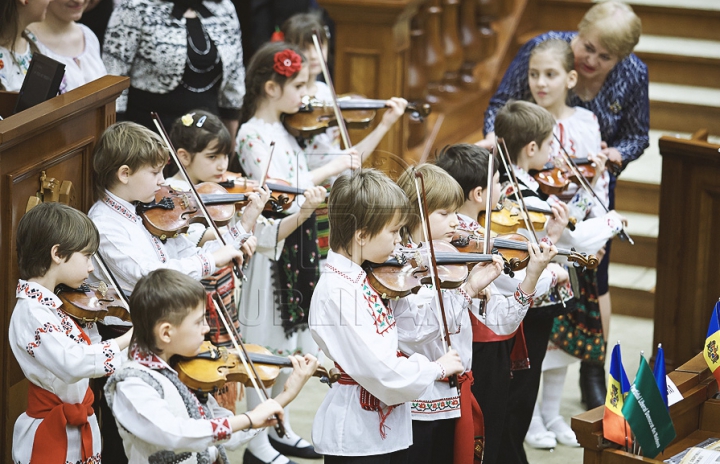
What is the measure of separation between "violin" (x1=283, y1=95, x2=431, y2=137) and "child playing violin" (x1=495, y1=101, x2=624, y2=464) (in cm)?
59

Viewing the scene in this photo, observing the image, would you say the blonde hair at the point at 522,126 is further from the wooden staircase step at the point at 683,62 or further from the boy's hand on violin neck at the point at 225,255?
the wooden staircase step at the point at 683,62

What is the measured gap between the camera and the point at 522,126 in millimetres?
3125

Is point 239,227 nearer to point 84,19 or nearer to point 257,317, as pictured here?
point 257,317

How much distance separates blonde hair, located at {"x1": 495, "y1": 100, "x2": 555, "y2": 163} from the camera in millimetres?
3127

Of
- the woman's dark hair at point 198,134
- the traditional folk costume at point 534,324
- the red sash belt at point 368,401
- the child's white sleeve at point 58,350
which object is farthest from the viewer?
the traditional folk costume at point 534,324

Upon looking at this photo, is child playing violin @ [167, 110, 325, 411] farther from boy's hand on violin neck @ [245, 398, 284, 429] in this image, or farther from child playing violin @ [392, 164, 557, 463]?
boy's hand on violin neck @ [245, 398, 284, 429]

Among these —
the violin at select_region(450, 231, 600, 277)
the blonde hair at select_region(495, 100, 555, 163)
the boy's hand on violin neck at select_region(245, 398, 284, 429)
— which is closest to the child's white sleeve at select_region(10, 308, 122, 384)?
the boy's hand on violin neck at select_region(245, 398, 284, 429)

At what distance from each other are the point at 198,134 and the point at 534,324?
1198 mm

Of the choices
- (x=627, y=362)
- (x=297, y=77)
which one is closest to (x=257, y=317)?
(x=297, y=77)

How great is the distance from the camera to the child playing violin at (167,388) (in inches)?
76.5

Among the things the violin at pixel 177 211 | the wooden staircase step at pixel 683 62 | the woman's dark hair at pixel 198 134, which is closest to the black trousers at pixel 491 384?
the violin at pixel 177 211

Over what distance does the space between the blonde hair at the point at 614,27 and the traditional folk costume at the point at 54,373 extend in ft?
7.34

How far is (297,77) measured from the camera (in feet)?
11.0

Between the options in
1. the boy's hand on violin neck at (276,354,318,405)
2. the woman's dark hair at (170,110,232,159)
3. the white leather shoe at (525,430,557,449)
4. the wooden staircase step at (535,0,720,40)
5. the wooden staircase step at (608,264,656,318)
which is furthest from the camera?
the wooden staircase step at (535,0,720,40)
